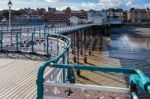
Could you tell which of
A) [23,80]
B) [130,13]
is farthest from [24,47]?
[130,13]

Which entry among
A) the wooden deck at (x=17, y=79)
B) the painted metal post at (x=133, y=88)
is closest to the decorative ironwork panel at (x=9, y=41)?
the wooden deck at (x=17, y=79)

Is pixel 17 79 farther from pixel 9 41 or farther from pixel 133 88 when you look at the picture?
pixel 9 41

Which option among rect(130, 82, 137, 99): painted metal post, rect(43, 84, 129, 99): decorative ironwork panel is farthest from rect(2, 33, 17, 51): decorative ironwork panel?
rect(130, 82, 137, 99): painted metal post

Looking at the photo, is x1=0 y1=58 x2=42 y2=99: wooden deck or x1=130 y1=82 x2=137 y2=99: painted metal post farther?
x1=0 y1=58 x2=42 y2=99: wooden deck

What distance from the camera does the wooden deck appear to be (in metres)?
6.51

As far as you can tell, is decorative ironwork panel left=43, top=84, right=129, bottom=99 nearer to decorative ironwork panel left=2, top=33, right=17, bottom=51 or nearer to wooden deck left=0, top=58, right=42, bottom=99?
wooden deck left=0, top=58, right=42, bottom=99

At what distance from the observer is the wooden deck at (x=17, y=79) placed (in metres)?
6.51

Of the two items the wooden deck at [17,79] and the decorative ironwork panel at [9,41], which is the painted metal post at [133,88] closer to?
the wooden deck at [17,79]

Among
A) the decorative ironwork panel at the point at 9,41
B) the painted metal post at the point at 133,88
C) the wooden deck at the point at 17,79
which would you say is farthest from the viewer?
the decorative ironwork panel at the point at 9,41

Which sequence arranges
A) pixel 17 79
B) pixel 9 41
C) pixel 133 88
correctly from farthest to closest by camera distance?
pixel 9 41
pixel 17 79
pixel 133 88

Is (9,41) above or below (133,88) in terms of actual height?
above

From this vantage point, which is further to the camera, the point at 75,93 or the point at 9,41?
the point at 9,41

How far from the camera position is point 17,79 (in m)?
8.20

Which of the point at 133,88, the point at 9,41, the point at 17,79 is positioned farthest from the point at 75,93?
the point at 9,41
